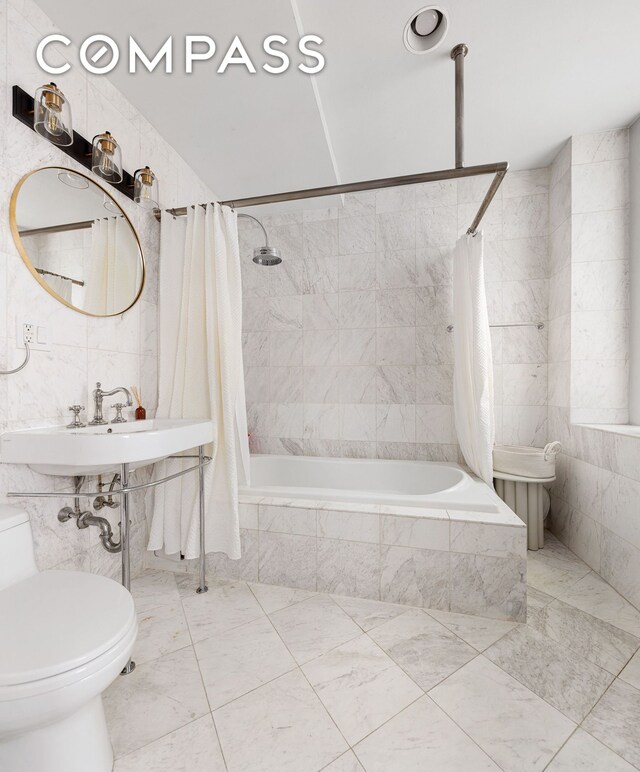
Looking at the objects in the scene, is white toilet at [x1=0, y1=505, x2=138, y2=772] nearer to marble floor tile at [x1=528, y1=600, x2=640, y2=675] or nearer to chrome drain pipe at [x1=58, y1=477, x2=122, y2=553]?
chrome drain pipe at [x1=58, y1=477, x2=122, y2=553]

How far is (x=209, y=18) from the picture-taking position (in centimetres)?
150

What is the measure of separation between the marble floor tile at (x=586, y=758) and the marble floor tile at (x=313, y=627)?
2.24 feet

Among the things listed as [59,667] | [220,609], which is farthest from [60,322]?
[220,609]

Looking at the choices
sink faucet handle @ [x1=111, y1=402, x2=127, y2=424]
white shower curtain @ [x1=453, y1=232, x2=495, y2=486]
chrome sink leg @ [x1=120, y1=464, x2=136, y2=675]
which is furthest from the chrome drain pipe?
white shower curtain @ [x1=453, y1=232, x2=495, y2=486]

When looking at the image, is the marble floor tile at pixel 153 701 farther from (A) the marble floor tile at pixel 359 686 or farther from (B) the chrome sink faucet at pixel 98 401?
(B) the chrome sink faucet at pixel 98 401

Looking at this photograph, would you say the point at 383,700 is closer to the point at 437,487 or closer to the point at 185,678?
the point at 185,678

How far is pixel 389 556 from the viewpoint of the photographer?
5.50 ft

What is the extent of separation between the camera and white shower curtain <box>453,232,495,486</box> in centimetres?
213

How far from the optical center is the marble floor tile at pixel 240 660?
47.4 inches

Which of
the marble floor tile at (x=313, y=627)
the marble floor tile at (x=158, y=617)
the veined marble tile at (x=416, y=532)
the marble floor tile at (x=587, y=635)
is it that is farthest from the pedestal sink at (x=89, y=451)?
the marble floor tile at (x=587, y=635)

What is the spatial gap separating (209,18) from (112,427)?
1.65 m

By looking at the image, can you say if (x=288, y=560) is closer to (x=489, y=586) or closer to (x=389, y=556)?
(x=389, y=556)

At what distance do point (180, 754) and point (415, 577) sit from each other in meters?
1.02

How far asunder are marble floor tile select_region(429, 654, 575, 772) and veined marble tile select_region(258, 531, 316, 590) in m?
0.72
